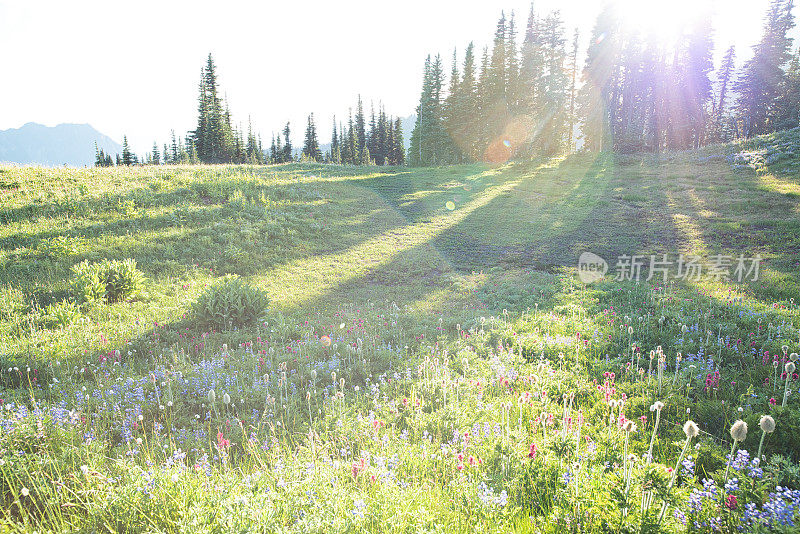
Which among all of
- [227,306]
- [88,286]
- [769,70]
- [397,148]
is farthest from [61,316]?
[397,148]

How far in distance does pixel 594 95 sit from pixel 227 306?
55368 millimetres

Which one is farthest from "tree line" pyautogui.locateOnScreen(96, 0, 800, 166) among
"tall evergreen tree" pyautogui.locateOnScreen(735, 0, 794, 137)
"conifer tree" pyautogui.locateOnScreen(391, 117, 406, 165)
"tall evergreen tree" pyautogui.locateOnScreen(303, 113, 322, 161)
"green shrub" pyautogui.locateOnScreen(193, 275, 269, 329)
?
"green shrub" pyautogui.locateOnScreen(193, 275, 269, 329)

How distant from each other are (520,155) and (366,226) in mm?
34667

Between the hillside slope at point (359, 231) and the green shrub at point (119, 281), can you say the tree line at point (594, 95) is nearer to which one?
the hillside slope at point (359, 231)

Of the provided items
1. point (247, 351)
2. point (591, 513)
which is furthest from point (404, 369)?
point (591, 513)

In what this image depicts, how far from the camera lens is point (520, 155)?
4688cm

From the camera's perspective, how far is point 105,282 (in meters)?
9.00

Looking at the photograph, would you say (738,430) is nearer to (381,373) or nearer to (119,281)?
(381,373)

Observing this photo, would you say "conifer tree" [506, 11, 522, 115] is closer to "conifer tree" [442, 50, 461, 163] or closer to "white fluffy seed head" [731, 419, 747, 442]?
"conifer tree" [442, 50, 461, 163]

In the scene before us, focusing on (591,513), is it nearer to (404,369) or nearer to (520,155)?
(404,369)

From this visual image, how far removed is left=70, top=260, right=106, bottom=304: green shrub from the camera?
8469mm

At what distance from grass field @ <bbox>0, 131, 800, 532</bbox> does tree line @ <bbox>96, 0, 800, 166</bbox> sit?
112ft

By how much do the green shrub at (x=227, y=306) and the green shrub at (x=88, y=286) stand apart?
2.50 meters

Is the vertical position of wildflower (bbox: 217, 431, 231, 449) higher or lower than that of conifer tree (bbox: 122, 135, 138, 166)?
lower
